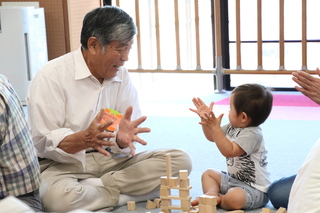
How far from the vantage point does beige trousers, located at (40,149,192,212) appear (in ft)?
6.77

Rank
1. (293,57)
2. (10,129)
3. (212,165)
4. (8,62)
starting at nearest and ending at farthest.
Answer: (10,129) < (212,165) < (8,62) < (293,57)

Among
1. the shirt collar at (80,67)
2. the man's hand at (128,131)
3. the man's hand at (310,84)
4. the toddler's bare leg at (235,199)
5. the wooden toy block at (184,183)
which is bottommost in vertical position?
the toddler's bare leg at (235,199)

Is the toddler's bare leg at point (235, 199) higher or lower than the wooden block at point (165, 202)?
lower

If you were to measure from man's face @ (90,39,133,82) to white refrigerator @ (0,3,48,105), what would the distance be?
8.06 ft

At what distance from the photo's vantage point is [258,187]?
2.17 meters

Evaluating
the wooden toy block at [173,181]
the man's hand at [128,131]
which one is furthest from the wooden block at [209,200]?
the man's hand at [128,131]

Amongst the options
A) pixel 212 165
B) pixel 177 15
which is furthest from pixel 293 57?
pixel 212 165

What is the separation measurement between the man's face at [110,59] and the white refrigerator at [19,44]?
2.46 metres

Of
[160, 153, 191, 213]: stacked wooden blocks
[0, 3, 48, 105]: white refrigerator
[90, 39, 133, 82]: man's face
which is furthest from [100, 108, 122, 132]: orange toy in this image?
[0, 3, 48, 105]: white refrigerator

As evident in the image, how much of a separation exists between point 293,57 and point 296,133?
1608 millimetres

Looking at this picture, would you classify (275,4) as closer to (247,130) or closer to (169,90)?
(169,90)

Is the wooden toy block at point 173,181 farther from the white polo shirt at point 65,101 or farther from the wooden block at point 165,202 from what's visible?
the white polo shirt at point 65,101

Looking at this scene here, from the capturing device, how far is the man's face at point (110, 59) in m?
2.17

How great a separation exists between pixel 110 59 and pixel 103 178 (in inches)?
19.2
